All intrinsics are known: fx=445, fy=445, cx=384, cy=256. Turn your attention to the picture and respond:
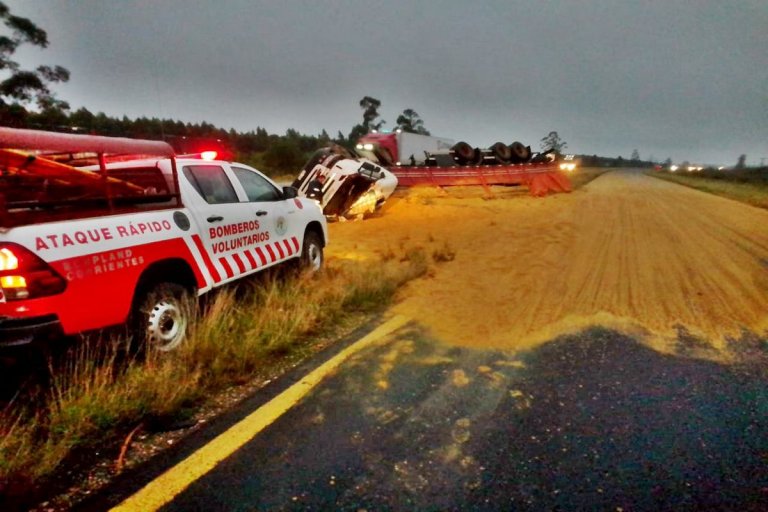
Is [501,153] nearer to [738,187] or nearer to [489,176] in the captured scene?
[489,176]

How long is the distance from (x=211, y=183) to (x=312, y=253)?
2175 millimetres

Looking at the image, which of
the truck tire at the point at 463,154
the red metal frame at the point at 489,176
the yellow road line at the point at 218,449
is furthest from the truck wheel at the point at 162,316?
the truck tire at the point at 463,154

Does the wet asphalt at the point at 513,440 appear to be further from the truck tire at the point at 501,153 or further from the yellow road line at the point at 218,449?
the truck tire at the point at 501,153

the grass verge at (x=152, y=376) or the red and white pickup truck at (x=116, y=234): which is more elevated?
the red and white pickup truck at (x=116, y=234)

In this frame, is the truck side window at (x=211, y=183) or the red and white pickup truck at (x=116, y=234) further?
the truck side window at (x=211, y=183)

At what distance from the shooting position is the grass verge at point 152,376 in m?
2.54

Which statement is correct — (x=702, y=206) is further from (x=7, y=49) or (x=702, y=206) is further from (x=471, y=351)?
(x=7, y=49)

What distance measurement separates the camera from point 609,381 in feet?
11.0

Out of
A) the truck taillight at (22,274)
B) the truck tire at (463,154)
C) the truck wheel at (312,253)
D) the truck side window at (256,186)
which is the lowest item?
the truck wheel at (312,253)

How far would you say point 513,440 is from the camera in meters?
2.64

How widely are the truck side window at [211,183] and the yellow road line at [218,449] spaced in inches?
87.4

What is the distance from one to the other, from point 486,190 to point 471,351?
1422cm

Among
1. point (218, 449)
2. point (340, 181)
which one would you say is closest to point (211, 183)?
point (218, 449)

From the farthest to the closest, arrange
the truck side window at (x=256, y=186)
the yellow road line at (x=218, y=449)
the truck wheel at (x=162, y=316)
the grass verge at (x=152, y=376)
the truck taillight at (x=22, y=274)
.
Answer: the truck side window at (x=256, y=186)
the truck wheel at (x=162, y=316)
the truck taillight at (x=22, y=274)
the grass verge at (x=152, y=376)
the yellow road line at (x=218, y=449)
